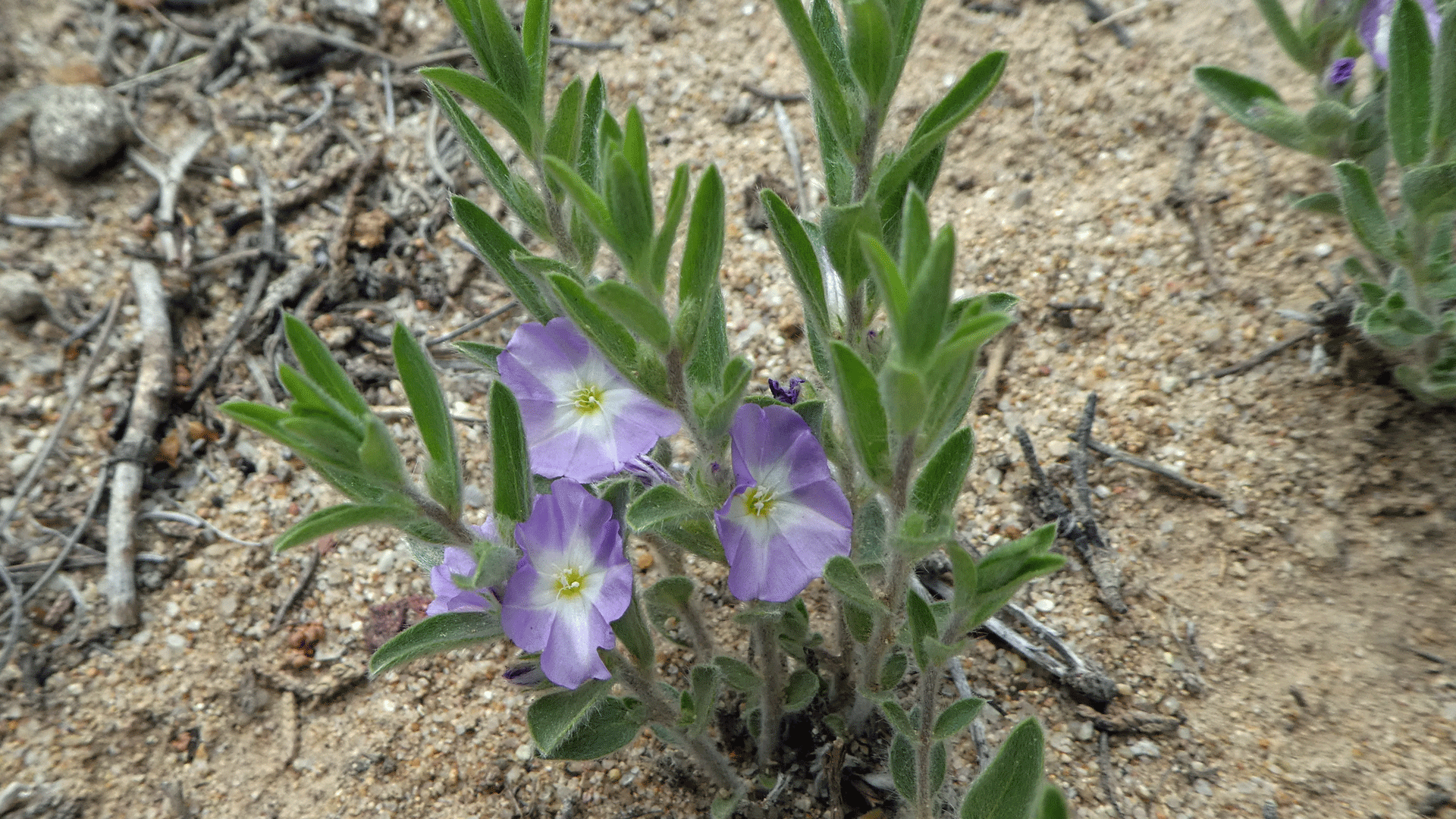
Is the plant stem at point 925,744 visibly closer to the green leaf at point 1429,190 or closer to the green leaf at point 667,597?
the green leaf at point 667,597

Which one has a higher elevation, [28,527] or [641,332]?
[641,332]

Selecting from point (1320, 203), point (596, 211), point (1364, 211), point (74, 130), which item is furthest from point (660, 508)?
point (74, 130)

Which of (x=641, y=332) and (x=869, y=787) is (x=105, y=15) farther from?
(x=869, y=787)

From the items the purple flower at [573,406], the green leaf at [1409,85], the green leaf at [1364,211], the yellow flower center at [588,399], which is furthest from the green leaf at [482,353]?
the green leaf at [1409,85]

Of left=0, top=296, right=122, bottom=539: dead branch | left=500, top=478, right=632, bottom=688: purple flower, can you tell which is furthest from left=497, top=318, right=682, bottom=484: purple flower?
left=0, top=296, right=122, bottom=539: dead branch

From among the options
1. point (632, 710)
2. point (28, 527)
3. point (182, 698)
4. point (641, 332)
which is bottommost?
point (182, 698)

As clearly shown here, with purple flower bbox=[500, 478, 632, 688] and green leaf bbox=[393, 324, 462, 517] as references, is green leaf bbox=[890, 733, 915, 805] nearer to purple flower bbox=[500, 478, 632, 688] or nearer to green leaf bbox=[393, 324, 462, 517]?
purple flower bbox=[500, 478, 632, 688]

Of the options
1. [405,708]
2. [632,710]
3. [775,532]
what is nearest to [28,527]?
[405,708]

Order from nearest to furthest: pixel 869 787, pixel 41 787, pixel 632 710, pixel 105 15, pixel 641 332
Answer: pixel 641 332 < pixel 632 710 < pixel 869 787 < pixel 41 787 < pixel 105 15
